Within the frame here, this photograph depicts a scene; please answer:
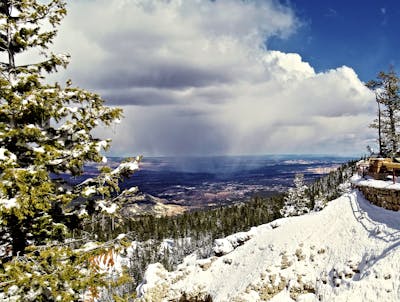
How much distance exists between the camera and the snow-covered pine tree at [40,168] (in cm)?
880

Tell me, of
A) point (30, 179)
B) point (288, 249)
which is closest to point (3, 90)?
point (30, 179)

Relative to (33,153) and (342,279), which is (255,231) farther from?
(33,153)

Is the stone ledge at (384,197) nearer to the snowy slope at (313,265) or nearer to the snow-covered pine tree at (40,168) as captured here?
the snowy slope at (313,265)

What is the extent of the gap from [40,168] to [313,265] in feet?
75.3

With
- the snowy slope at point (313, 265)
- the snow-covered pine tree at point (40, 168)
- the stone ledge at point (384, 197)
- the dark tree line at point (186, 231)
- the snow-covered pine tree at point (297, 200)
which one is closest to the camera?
the snow-covered pine tree at point (40, 168)

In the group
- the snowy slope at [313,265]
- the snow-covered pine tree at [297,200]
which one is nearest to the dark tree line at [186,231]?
the snow-covered pine tree at [297,200]

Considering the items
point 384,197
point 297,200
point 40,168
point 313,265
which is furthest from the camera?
point 297,200

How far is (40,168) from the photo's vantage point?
31.2ft

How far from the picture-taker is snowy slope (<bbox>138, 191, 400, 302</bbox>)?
19.9m

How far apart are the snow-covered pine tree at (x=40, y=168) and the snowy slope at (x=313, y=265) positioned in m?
16.8

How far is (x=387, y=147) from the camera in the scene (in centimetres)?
5031

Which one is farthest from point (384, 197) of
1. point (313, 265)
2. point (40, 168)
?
point (40, 168)

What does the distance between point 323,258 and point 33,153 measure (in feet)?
76.4

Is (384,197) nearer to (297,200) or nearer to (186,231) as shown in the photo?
(297,200)
